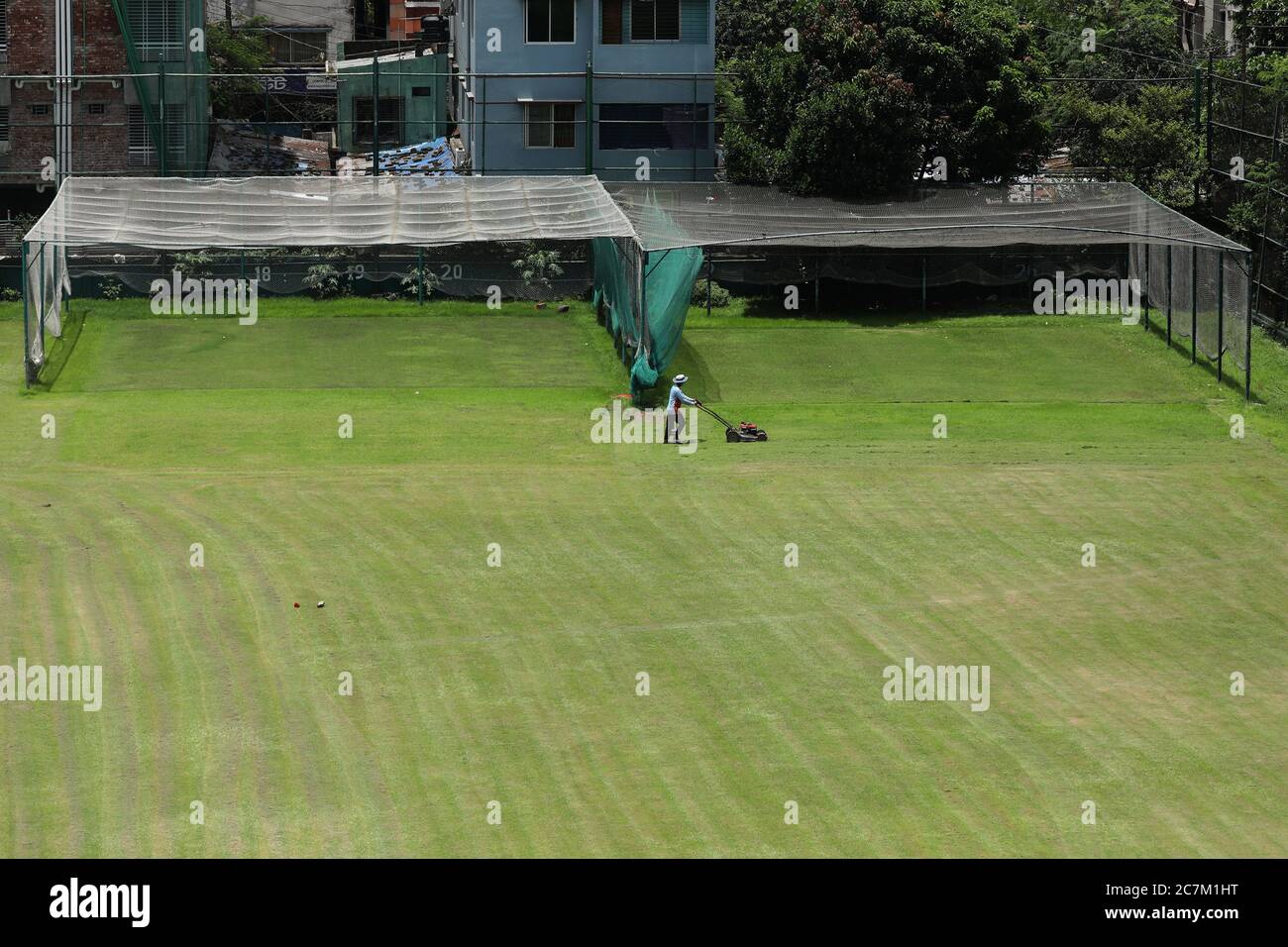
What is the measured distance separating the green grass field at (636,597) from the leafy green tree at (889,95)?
19.7ft

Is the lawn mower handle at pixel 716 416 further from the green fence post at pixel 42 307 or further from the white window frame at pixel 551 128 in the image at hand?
the white window frame at pixel 551 128

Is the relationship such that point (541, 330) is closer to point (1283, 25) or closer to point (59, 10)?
point (59, 10)

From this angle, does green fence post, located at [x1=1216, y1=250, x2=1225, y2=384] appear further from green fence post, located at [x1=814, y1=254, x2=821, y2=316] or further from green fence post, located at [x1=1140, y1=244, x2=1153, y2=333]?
green fence post, located at [x1=814, y1=254, x2=821, y2=316]

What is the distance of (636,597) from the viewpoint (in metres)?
27.9

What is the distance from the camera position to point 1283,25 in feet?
181

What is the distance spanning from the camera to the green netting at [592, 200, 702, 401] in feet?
128

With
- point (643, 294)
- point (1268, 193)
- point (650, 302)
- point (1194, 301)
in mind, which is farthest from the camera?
point (1268, 193)

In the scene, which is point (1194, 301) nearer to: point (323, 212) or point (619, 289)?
point (619, 289)

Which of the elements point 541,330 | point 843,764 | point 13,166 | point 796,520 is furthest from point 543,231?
point 843,764

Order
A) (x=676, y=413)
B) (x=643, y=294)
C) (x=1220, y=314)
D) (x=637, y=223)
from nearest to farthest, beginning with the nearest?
1. (x=676, y=413)
2. (x=643, y=294)
3. (x=1220, y=314)
4. (x=637, y=223)

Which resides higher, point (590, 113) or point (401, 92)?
point (401, 92)

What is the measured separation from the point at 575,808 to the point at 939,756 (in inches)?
180

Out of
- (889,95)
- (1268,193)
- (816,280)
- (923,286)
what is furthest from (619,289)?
(1268,193)

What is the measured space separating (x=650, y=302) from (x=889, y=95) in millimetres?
12155
